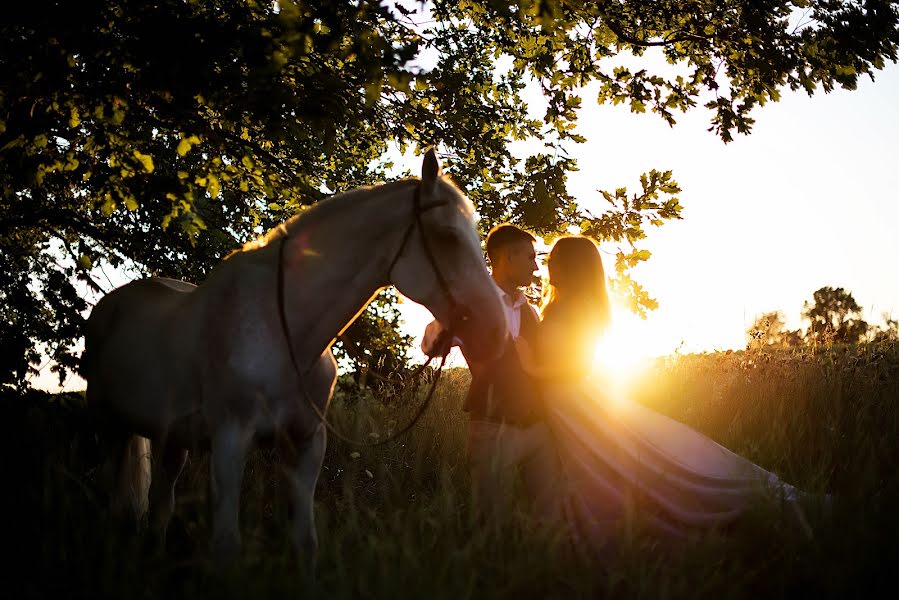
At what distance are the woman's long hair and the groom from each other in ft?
0.74

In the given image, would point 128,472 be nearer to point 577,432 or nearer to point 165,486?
point 165,486

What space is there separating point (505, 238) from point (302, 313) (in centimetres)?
179

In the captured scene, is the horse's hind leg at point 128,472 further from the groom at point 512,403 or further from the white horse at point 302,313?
the groom at point 512,403

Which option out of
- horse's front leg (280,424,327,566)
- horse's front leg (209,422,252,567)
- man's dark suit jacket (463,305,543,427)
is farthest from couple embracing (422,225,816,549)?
horse's front leg (209,422,252,567)

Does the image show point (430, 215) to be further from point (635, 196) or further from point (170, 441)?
point (635, 196)

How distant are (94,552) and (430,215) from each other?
2131 millimetres

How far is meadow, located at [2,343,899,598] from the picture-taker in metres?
2.40

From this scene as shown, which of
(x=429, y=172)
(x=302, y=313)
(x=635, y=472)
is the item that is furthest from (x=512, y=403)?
(x=429, y=172)

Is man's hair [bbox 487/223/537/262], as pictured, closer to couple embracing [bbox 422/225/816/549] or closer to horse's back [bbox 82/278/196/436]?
couple embracing [bbox 422/225/816/549]

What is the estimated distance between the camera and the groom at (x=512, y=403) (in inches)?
154

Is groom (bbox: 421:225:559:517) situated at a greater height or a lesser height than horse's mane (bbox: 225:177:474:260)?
lesser

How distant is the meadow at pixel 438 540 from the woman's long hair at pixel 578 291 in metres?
1.21

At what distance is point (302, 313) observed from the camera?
3.00 m

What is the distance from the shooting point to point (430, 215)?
2969 millimetres
